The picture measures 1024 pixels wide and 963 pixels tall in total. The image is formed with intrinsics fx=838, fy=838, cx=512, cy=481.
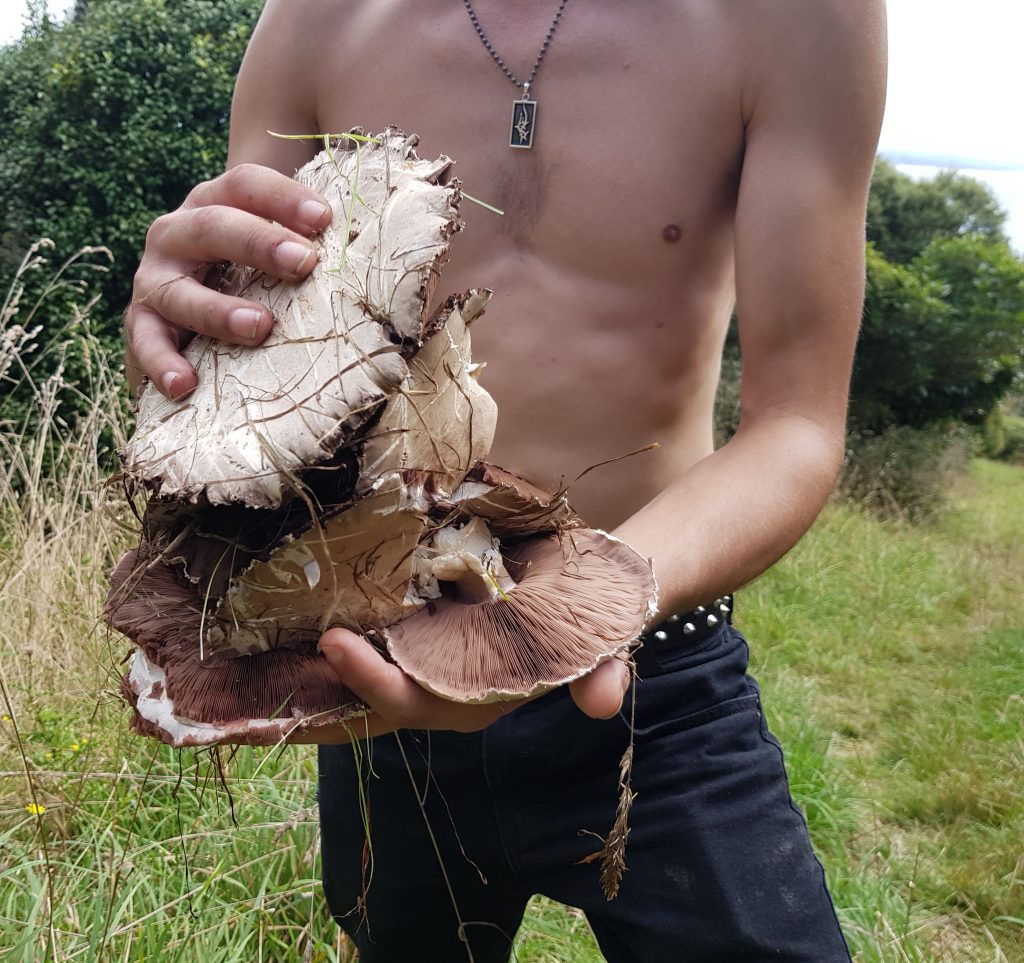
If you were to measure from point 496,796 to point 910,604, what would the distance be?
571cm

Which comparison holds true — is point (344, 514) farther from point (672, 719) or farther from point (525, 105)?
point (525, 105)

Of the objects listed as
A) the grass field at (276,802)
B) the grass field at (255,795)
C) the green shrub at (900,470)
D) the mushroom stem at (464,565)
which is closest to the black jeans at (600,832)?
the grass field at (276,802)

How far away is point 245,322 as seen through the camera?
1047 mm

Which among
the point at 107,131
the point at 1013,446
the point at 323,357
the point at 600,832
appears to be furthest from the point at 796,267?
the point at 1013,446

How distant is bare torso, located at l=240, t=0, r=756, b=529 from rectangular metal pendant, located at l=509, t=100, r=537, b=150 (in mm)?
22

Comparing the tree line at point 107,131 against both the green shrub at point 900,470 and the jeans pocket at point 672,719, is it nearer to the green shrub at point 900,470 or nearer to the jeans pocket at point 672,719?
the jeans pocket at point 672,719

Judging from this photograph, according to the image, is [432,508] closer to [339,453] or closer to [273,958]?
[339,453]

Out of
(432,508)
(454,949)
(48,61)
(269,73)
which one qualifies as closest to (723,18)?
(269,73)

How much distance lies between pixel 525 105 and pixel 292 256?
1013 mm

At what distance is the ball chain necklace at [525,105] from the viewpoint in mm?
1842

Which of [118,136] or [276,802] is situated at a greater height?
[118,136]

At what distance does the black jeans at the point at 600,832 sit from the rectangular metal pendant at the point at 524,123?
1143 millimetres

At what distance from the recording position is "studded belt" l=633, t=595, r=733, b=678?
1672 mm

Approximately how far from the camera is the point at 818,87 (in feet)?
5.18
